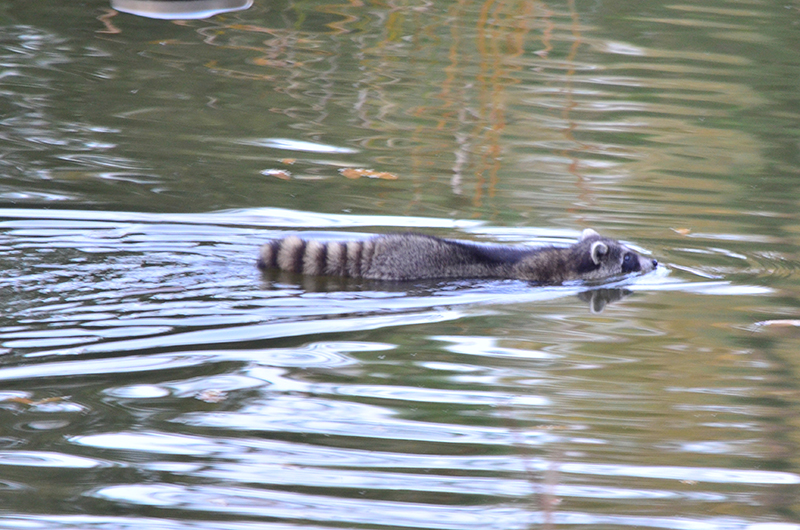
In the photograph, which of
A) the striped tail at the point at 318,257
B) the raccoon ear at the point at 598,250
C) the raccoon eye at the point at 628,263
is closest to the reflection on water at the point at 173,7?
Result: the striped tail at the point at 318,257

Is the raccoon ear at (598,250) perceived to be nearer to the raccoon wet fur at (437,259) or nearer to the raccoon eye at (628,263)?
the raccoon wet fur at (437,259)

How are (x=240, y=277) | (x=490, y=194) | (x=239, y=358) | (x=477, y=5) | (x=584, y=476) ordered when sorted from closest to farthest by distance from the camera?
(x=584, y=476) → (x=239, y=358) → (x=240, y=277) → (x=490, y=194) → (x=477, y=5)

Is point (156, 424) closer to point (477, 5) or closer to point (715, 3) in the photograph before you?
point (477, 5)

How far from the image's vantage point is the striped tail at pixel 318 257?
8.14 m

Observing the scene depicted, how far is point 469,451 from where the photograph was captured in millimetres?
5469

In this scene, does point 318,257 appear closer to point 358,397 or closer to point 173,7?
point 358,397

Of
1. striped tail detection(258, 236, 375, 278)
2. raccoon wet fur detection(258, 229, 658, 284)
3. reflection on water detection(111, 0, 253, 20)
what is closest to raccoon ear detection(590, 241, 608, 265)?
raccoon wet fur detection(258, 229, 658, 284)

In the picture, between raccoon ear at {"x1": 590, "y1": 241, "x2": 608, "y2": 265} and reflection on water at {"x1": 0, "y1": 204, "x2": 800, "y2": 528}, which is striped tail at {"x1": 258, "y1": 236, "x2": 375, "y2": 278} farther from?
raccoon ear at {"x1": 590, "y1": 241, "x2": 608, "y2": 265}

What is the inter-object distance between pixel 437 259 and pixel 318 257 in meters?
0.82

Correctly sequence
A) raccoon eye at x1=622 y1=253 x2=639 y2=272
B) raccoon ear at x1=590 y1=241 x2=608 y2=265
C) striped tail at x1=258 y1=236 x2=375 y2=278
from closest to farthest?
striped tail at x1=258 y1=236 x2=375 y2=278 < raccoon ear at x1=590 y1=241 x2=608 y2=265 < raccoon eye at x1=622 y1=253 x2=639 y2=272

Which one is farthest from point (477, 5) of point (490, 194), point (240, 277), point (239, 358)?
point (239, 358)

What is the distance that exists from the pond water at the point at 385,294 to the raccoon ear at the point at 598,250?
8.1 inches

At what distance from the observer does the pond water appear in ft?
16.7

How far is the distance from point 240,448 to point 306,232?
400 cm
